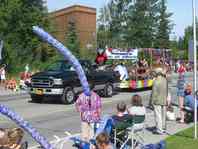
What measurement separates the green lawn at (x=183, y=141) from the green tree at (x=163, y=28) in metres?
72.4

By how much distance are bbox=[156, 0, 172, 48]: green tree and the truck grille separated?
2483 inches

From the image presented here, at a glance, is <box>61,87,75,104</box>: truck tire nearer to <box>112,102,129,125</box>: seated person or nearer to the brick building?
<box>112,102,129,125</box>: seated person

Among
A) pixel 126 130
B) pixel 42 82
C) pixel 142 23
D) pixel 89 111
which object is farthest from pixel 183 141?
pixel 142 23

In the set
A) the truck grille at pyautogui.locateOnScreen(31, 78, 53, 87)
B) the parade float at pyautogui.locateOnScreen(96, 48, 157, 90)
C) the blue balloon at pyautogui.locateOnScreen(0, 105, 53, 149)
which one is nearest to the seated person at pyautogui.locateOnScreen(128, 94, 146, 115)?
the blue balloon at pyautogui.locateOnScreen(0, 105, 53, 149)

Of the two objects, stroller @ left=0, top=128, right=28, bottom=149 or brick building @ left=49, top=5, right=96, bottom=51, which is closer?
stroller @ left=0, top=128, right=28, bottom=149

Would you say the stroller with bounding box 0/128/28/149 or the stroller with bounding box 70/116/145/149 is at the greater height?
the stroller with bounding box 0/128/28/149

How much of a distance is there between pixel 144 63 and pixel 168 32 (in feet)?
190

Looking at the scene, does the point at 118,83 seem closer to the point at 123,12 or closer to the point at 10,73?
the point at 10,73

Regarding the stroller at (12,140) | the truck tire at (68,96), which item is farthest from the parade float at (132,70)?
the stroller at (12,140)

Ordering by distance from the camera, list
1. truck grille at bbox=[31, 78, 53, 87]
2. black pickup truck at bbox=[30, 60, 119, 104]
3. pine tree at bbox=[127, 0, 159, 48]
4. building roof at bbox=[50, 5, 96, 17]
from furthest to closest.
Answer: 1. pine tree at bbox=[127, 0, 159, 48]
2. building roof at bbox=[50, 5, 96, 17]
3. truck grille at bbox=[31, 78, 53, 87]
4. black pickup truck at bbox=[30, 60, 119, 104]

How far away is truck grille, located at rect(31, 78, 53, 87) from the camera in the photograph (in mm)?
22663

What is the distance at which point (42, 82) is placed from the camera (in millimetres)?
23047

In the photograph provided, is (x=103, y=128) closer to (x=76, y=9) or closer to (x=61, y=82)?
(x=61, y=82)

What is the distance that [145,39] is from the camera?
8288 cm
